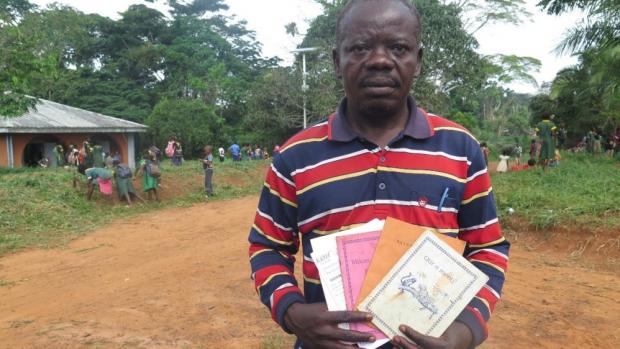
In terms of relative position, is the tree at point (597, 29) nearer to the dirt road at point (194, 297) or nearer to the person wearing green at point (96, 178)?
the dirt road at point (194, 297)

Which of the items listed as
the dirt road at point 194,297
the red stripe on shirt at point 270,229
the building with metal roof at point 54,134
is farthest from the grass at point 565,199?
the building with metal roof at point 54,134

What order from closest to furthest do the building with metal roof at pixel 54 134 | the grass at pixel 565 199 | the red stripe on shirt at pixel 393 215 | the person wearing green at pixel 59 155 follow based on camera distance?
the red stripe on shirt at pixel 393 215, the grass at pixel 565 199, the building with metal roof at pixel 54 134, the person wearing green at pixel 59 155

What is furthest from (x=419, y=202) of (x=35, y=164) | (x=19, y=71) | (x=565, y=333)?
(x=35, y=164)

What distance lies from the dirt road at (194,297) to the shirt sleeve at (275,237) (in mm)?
2308

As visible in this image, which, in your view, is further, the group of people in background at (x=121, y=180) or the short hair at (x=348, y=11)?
the group of people in background at (x=121, y=180)

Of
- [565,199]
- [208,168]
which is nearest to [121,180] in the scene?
[208,168]

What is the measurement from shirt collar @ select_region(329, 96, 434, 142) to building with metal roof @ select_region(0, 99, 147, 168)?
16713mm

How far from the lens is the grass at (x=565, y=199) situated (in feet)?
22.1

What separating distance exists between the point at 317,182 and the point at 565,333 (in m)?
3.40

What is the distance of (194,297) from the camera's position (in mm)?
4844

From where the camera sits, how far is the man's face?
137 centimetres

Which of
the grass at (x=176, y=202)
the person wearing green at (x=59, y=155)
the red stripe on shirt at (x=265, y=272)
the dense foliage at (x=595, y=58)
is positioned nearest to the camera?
the red stripe on shirt at (x=265, y=272)

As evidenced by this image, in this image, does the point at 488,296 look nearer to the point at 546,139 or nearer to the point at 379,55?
the point at 379,55

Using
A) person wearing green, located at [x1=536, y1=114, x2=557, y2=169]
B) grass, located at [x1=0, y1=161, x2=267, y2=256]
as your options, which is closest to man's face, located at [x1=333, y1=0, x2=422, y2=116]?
grass, located at [x1=0, y1=161, x2=267, y2=256]
